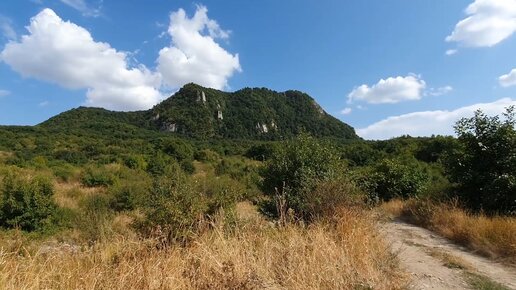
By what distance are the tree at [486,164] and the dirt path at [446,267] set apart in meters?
2.58

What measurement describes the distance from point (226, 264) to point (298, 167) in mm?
5651

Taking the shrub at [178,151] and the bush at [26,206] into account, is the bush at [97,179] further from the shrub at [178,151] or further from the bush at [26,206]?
the shrub at [178,151]

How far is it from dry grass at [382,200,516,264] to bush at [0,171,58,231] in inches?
537

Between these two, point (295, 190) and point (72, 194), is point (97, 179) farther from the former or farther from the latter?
point (295, 190)

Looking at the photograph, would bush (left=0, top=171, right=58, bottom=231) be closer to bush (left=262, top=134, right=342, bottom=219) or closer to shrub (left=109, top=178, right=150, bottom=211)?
shrub (left=109, top=178, right=150, bottom=211)

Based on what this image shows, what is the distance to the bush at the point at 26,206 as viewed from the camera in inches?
588

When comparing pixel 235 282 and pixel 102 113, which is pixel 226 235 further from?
pixel 102 113

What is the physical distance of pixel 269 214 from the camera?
884 centimetres

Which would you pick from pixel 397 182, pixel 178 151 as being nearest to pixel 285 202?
pixel 397 182

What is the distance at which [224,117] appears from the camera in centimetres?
10806

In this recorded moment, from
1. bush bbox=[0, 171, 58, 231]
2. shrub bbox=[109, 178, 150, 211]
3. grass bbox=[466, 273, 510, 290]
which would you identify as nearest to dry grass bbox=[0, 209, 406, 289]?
grass bbox=[466, 273, 510, 290]

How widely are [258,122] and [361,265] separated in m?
100

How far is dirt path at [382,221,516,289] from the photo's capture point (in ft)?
17.7

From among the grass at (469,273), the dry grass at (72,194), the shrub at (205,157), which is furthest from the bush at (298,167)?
the shrub at (205,157)
